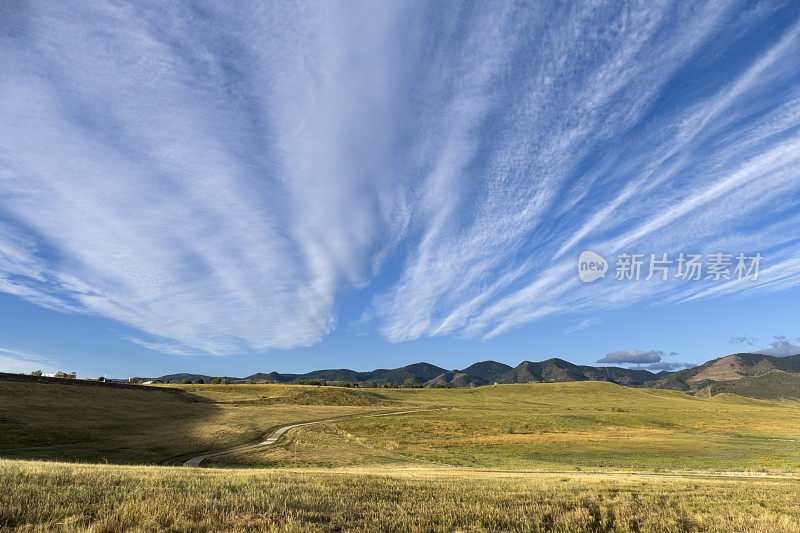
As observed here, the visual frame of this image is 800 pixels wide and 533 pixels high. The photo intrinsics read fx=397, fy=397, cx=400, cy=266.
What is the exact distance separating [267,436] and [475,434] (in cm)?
3275

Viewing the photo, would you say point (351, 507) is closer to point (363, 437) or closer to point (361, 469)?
point (361, 469)

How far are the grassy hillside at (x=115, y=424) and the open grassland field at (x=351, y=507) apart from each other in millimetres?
33557

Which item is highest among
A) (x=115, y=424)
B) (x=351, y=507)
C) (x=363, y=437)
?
(x=115, y=424)

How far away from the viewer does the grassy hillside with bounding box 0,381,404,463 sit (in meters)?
41.5

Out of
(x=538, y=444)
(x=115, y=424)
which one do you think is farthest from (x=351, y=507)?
(x=115, y=424)

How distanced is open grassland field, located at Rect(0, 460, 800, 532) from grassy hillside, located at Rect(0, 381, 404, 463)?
33.6 metres

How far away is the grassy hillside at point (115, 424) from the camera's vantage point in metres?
41.5

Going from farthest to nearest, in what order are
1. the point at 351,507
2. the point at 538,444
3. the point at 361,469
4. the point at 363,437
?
the point at 363,437 → the point at 538,444 → the point at 361,469 → the point at 351,507

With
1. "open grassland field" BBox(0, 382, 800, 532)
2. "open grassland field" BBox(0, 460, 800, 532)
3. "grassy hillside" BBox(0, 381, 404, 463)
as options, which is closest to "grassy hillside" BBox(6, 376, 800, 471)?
"grassy hillside" BBox(0, 381, 404, 463)

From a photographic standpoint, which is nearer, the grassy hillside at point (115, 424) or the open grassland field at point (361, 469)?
the open grassland field at point (361, 469)

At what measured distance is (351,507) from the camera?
36.8 feet

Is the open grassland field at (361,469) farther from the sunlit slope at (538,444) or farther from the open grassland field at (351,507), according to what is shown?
the sunlit slope at (538,444)

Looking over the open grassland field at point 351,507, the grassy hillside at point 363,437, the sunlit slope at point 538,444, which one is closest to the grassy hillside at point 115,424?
the grassy hillside at point 363,437

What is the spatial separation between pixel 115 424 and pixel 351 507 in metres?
60.6
